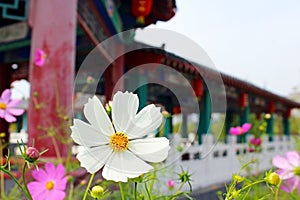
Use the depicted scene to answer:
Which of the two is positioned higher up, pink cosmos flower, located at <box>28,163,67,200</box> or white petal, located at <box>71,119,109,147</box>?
white petal, located at <box>71,119,109,147</box>

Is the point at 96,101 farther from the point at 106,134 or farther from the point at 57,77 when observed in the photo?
the point at 57,77

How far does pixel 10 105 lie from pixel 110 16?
82.8 inches

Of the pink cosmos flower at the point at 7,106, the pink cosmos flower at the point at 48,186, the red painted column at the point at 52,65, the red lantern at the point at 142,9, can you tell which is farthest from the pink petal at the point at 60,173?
the red lantern at the point at 142,9

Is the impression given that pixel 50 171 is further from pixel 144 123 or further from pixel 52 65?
pixel 52 65

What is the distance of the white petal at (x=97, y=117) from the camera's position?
196 mm

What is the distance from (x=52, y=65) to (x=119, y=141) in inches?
52.5

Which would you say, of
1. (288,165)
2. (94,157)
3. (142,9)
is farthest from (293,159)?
(142,9)

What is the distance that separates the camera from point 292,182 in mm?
489

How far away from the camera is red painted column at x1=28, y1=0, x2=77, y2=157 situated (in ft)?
4.89

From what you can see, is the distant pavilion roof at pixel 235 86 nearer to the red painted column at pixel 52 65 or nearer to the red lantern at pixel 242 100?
the red lantern at pixel 242 100

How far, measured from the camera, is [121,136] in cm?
20

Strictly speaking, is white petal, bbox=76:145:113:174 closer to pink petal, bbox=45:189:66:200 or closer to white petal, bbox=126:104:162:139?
white petal, bbox=126:104:162:139

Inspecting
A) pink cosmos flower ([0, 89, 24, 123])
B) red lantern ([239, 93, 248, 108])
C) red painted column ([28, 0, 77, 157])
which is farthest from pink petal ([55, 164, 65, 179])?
red lantern ([239, 93, 248, 108])

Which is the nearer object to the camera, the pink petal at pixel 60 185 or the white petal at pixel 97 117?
the white petal at pixel 97 117
